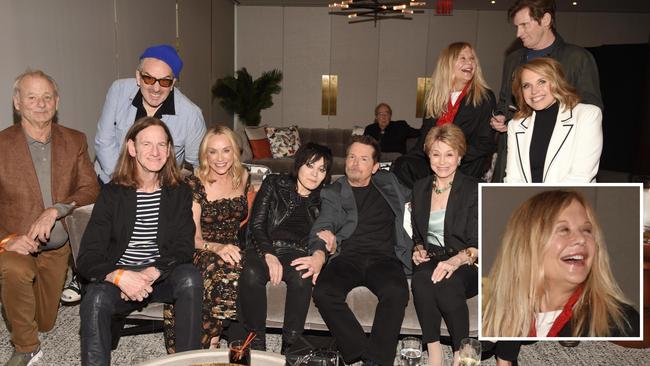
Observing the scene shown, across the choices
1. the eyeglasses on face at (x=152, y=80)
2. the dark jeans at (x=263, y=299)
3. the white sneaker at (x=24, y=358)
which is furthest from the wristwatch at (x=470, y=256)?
the white sneaker at (x=24, y=358)

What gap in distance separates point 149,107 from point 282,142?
5.13 meters

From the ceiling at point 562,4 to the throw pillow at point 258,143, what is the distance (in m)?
3.40

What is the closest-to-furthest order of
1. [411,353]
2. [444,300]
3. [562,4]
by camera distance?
[411,353], [444,300], [562,4]

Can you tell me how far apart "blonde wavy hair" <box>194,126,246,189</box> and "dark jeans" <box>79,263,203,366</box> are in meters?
0.57

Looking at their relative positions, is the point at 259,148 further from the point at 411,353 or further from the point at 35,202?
the point at 411,353

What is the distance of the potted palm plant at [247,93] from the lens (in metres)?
9.95

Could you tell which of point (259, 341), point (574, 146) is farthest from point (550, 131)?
point (259, 341)

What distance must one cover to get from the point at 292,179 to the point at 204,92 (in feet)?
19.9

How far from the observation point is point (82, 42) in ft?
16.1

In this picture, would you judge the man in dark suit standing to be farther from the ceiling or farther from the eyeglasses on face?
the ceiling

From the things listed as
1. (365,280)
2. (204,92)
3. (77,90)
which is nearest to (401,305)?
(365,280)

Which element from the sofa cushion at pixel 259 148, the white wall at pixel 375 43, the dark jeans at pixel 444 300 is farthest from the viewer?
the white wall at pixel 375 43

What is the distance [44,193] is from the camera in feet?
10.4

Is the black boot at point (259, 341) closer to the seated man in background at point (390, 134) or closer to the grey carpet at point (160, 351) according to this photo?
the grey carpet at point (160, 351)
